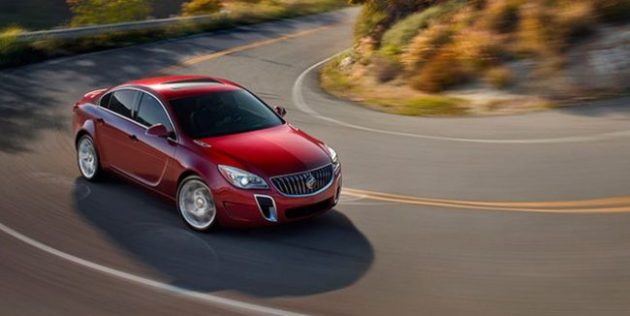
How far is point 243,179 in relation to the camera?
9.13 metres

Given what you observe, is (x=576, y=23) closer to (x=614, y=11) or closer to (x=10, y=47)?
(x=614, y=11)

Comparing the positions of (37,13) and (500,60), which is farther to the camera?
Result: (37,13)

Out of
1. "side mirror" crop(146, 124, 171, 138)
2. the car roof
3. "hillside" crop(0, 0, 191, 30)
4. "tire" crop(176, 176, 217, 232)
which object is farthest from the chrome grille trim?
"hillside" crop(0, 0, 191, 30)

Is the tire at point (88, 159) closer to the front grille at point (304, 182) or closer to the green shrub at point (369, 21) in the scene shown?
the front grille at point (304, 182)

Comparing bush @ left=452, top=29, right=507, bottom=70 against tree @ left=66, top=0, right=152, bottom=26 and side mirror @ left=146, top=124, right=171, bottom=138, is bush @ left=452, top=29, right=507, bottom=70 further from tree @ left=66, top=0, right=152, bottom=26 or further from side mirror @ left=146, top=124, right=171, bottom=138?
tree @ left=66, top=0, right=152, bottom=26

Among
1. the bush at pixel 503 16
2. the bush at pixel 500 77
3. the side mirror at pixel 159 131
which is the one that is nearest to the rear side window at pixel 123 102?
the side mirror at pixel 159 131

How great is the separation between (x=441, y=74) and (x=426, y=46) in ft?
5.94

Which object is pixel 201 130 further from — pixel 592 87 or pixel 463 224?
pixel 592 87

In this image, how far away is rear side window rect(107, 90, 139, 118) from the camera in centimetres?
1095

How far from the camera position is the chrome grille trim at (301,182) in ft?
30.0

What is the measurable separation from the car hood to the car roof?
3.31 feet

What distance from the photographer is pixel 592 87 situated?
637 inches

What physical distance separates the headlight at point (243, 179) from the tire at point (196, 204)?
0.30 meters

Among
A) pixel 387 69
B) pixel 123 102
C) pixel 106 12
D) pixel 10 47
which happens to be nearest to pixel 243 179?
pixel 123 102
